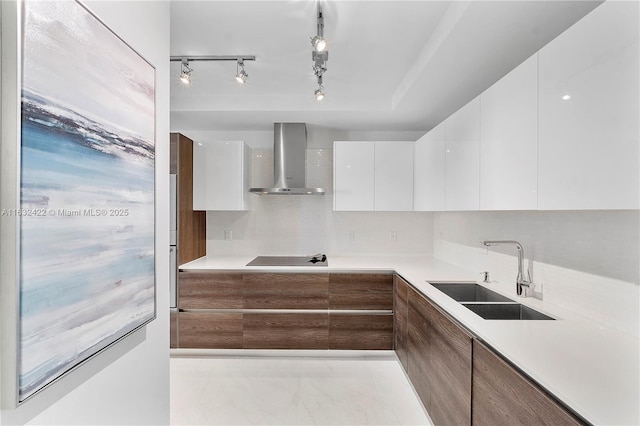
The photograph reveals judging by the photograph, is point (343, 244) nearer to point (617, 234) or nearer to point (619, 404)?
point (617, 234)

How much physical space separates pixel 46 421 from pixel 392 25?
2261mm

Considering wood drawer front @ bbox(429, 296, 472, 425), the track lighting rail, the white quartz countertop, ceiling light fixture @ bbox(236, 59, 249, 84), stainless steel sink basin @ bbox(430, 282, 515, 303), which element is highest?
the track lighting rail

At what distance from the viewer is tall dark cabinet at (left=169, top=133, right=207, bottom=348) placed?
2777 mm

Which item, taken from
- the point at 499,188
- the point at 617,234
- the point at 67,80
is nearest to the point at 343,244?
the point at 499,188

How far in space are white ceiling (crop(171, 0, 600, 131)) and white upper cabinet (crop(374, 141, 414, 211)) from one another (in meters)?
0.30

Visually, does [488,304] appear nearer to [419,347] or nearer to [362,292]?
[419,347]

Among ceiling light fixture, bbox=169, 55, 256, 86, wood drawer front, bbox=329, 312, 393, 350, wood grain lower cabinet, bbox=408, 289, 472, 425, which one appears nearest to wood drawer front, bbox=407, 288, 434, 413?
wood grain lower cabinet, bbox=408, 289, 472, 425

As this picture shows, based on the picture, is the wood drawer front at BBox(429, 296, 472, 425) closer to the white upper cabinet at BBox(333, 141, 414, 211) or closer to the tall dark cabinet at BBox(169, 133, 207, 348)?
the white upper cabinet at BBox(333, 141, 414, 211)

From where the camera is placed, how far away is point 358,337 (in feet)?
9.27

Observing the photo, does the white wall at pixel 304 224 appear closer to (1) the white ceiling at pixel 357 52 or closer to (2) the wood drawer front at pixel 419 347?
(1) the white ceiling at pixel 357 52

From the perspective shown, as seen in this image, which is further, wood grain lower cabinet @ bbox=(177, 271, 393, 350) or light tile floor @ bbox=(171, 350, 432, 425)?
wood grain lower cabinet @ bbox=(177, 271, 393, 350)

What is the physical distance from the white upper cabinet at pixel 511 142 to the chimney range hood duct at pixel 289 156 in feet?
5.88

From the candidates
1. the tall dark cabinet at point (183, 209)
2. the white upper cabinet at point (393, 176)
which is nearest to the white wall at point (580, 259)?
the white upper cabinet at point (393, 176)

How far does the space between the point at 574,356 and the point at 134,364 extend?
5.26ft
